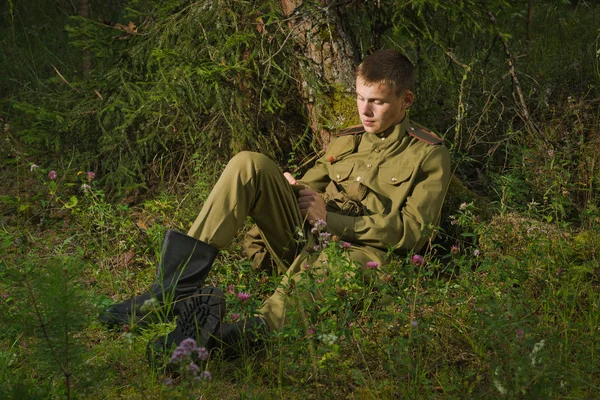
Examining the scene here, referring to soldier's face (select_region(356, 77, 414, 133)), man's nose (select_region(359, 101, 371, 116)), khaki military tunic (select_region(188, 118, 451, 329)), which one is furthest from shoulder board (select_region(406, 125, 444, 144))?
man's nose (select_region(359, 101, 371, 116))

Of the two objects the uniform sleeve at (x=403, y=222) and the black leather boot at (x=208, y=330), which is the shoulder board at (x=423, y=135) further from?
the black leather boot at (x=208, y=330)

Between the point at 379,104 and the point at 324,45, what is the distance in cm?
105

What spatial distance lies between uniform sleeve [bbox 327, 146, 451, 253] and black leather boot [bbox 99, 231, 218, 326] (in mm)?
804

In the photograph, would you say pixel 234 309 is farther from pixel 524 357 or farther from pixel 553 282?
pixel 553 282

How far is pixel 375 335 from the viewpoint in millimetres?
3395

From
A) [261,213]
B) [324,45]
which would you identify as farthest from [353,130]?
[261,213]

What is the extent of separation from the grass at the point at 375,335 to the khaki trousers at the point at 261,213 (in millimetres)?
234

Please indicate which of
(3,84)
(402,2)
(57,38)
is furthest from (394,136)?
(57,38)

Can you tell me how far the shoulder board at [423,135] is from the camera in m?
4.41

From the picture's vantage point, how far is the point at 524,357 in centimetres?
269

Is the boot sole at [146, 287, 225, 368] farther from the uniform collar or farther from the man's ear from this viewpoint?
the man's ear

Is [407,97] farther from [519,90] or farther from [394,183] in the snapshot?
[519,90]

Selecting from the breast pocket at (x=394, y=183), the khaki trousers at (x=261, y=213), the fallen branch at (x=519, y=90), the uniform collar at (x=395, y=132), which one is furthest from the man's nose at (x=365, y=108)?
the fallen branch at (x=519, y=90)

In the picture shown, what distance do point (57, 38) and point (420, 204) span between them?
6016mm
